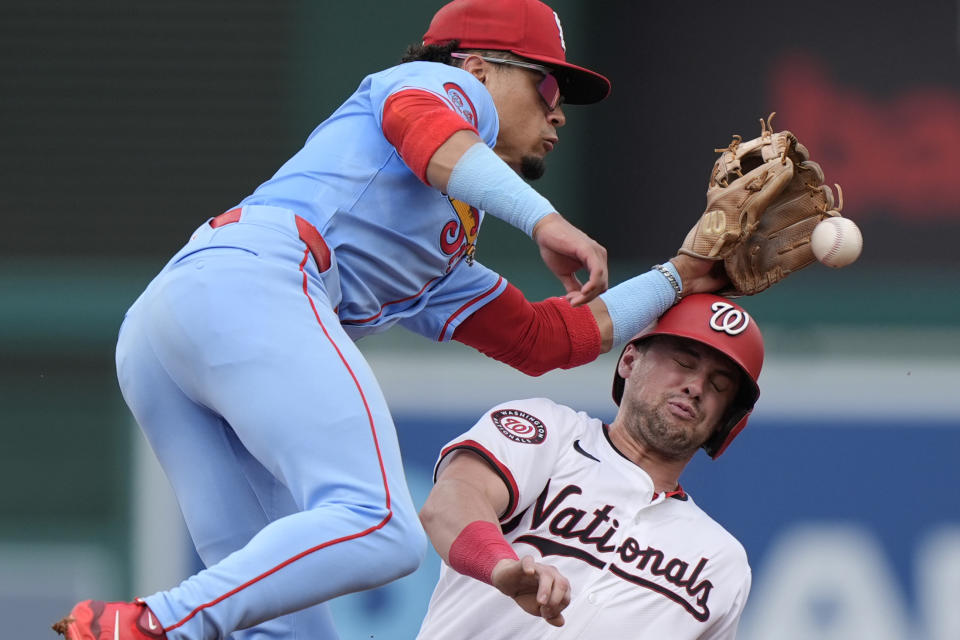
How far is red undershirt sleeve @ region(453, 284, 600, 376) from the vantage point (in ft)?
9.72

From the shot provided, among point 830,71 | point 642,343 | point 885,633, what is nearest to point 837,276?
point 830,71

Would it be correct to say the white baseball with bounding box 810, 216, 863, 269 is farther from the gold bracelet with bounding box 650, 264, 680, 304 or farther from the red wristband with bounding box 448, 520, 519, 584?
the red wristband with bounding box 448, 520, 519, 584

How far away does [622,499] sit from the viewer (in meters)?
3.01

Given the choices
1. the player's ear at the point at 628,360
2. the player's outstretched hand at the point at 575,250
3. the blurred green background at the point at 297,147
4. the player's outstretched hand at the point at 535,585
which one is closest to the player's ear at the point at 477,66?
the player's outstretched hand at the point at 575,250

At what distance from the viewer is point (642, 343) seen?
127 inches

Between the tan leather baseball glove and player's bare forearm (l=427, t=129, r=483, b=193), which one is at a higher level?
player's bare forearm (l=427, t=129, r=483, b=193)

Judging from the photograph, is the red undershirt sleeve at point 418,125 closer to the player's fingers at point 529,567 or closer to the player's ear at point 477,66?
the player's ear at point 477,66

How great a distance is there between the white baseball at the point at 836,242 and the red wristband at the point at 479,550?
0.92 m

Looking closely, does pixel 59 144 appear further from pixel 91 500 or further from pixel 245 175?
pixel 91 500

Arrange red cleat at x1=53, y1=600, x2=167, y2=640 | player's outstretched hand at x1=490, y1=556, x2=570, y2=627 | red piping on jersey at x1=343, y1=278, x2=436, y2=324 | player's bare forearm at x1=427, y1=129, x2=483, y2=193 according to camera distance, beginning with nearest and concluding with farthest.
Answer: red cleat at x1=53, y1=600, x2=167, y2=640 < player's outstretched hand at x1=490, y1=556, x2=570, y2=627 < player's bare forearm at x1=427, y1=129, x2=483, y2=193 < red piping on jersey at x1=343, y1=278, x2=436, y2=324

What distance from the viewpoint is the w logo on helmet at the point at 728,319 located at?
122 inches

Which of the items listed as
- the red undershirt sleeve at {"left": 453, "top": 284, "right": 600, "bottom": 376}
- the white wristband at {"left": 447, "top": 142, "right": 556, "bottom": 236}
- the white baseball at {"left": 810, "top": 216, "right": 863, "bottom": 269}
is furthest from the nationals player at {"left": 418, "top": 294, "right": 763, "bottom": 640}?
the white wristband at {"left": 447, "top": 142, "right": 556, "bottom": 236}

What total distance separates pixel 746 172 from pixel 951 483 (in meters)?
1.39

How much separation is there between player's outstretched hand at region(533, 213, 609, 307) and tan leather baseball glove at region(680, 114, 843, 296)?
2.72ft
